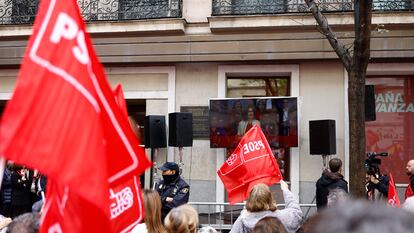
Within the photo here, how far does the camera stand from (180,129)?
1155cm

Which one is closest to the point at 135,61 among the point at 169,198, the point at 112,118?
the point at 169,198

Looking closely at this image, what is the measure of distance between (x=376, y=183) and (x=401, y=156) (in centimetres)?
381

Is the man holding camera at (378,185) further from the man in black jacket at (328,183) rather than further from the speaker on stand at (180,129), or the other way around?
the speaker on stand at (180,129)

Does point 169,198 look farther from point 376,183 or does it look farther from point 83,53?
point 83,53

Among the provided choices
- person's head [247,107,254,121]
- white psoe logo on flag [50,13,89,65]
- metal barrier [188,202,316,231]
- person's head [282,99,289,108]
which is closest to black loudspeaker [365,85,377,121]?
person's head [282,99,289,108]

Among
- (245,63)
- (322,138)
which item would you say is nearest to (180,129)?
(245,63)

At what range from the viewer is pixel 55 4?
2949 millimetres

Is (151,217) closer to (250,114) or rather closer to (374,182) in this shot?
(374,182)

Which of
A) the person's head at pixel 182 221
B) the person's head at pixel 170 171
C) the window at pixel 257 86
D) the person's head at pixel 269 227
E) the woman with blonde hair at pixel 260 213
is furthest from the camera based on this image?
the window at pixel 257 86

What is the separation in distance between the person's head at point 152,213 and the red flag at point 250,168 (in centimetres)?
Result: 276

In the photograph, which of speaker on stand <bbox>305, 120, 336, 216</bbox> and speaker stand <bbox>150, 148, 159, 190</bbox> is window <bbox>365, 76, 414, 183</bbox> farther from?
speaker stand <bbox>150, 148, 159, 190</bbox>

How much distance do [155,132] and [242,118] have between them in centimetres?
205

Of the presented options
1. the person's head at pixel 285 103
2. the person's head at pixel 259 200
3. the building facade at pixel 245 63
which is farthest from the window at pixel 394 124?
the person's head at pixel 259 200

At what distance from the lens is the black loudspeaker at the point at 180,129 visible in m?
11.5
